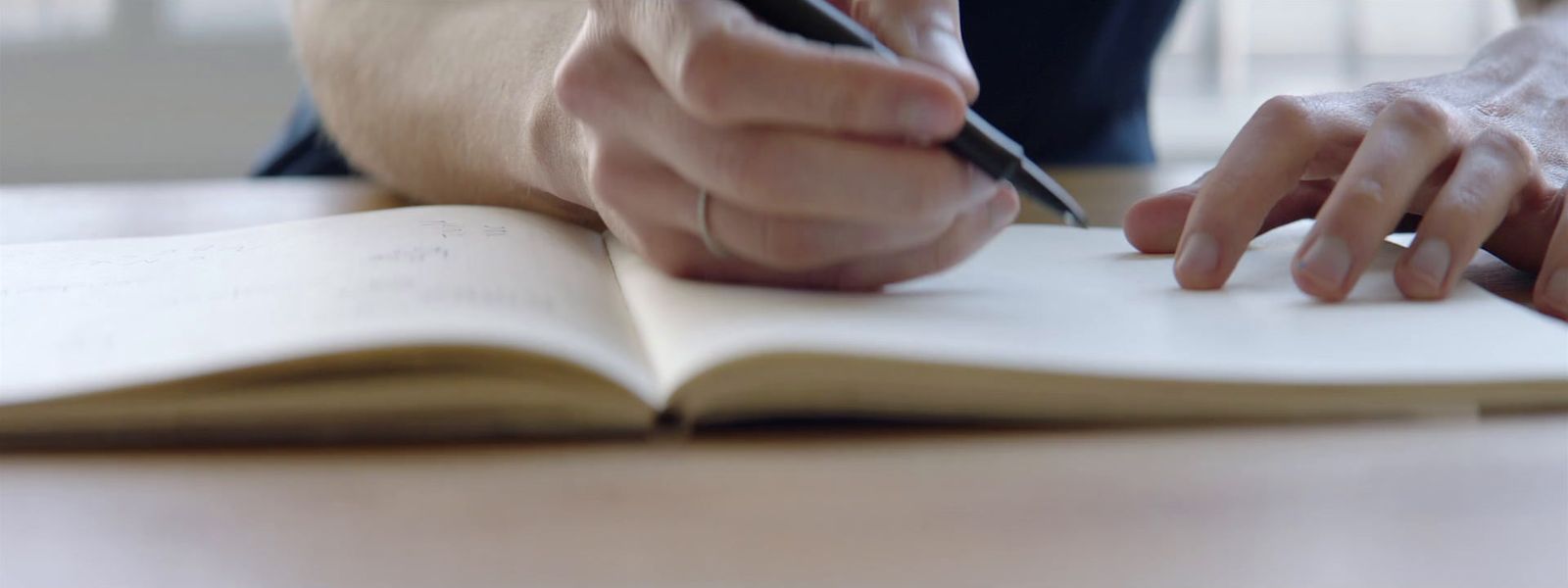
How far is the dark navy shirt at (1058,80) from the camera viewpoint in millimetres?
1227

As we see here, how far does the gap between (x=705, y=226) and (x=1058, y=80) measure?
0.87 meters

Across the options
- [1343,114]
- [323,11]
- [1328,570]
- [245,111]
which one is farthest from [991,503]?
[245,111]

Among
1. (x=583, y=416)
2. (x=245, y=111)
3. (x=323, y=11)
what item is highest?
(x=583, y=416)

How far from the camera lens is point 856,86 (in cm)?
41

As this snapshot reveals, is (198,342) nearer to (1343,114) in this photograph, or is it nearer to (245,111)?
(1343,114)

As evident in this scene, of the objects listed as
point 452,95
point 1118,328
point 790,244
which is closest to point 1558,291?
point 1118,328

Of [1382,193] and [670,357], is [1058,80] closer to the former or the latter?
[1382,193]

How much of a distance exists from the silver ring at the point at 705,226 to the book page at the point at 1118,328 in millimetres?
17

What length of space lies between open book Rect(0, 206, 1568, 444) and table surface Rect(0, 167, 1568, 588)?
0.4 inches

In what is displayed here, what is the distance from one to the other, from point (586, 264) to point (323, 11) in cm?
68

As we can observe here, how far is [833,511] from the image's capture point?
319 millimetres

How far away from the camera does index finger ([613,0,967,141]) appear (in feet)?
1.35

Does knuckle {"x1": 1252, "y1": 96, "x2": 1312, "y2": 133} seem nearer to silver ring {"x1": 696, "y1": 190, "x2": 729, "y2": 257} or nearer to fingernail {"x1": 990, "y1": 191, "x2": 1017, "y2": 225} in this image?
fingernail {"x1": 990, "y1": 191, "x2": 1017, "y2": 225}

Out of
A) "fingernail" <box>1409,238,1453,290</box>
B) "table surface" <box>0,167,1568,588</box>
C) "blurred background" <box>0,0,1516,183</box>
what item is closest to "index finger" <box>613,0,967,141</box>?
"table surface" <box>0,167,1568,588</box>
